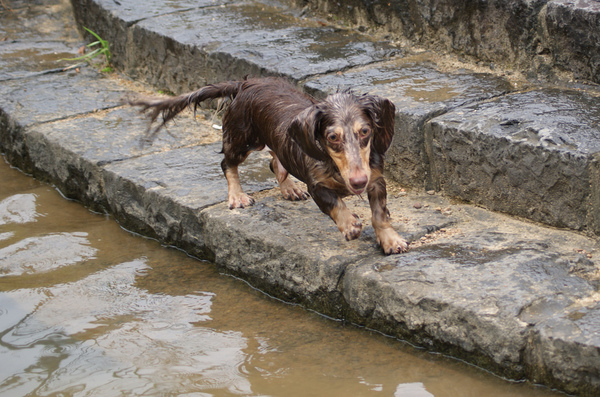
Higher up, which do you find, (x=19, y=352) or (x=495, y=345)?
(x=495, y=345)

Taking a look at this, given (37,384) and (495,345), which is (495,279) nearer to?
(495,345)

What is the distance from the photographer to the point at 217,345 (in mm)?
3004

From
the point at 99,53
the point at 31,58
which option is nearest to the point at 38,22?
the point at 31,58

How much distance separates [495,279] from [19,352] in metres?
2.10

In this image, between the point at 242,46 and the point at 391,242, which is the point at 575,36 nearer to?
the point at 391,242

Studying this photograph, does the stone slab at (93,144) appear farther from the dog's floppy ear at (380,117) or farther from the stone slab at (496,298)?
the stone slab at (496,298)

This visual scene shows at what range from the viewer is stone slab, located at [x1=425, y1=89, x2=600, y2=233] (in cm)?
314

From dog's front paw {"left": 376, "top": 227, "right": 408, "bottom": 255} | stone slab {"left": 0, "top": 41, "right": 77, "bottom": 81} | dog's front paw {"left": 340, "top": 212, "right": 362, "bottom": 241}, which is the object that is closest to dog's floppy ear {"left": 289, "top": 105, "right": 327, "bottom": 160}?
dog's front paw {"left": 340, "top": 212, "right": 362, "bottom": 241}

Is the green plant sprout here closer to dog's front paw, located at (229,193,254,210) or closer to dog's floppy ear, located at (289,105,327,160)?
dog's front paw, located at (229,193,254,210)

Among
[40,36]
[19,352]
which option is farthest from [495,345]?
[40,36]

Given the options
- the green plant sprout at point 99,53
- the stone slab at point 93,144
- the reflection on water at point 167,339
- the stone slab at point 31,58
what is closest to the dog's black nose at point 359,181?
the reflection on water at point 167,339

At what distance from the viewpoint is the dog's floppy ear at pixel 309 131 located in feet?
9.47

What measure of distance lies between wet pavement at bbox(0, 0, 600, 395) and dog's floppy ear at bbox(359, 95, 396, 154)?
537 mm

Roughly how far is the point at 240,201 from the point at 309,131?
1072mm
